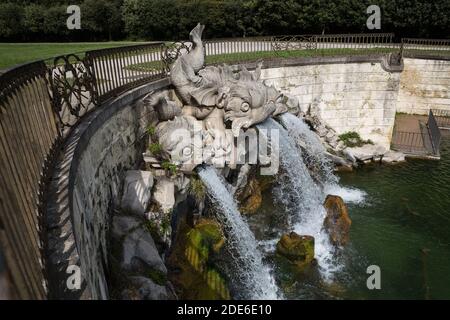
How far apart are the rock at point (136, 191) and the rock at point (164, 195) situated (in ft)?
0.63

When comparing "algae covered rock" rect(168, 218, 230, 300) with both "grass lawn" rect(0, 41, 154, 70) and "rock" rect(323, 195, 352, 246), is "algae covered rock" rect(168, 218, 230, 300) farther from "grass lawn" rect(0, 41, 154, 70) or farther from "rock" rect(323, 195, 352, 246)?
"grass lawn" rect(0, 41, 154, 70)

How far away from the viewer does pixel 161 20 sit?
92.7ft

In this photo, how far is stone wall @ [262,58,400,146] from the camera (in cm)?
1666

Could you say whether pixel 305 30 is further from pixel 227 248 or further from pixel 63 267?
pixel 63 267

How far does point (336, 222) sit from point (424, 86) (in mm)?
13553

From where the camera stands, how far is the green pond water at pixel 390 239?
9117 millimetres

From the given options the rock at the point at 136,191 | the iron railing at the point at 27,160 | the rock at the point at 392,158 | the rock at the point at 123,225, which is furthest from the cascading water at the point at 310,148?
the iron railing at the point at 27,160

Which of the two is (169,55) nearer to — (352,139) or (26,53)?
(26,53)

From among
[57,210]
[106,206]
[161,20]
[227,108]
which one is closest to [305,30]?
[161,20]

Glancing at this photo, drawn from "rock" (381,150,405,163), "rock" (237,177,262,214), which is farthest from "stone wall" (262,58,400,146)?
"rock" (237,177,262,214)

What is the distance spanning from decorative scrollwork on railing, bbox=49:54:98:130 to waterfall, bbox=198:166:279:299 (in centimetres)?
341

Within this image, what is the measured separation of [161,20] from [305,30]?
1071 centimetres

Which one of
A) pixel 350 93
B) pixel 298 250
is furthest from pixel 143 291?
pixel 350 93

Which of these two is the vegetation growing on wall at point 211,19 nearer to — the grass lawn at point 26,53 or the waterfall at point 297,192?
the grass lawn at point 26,53
